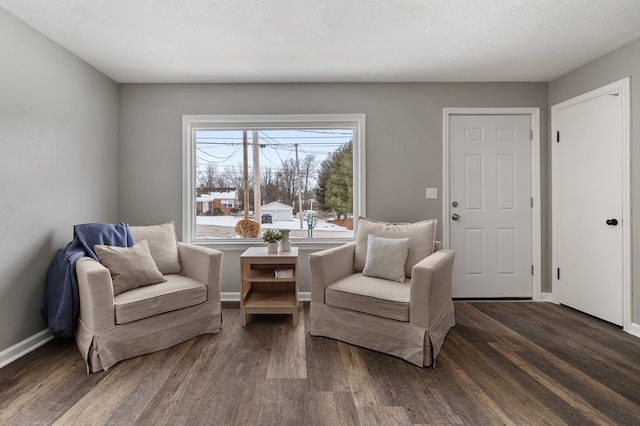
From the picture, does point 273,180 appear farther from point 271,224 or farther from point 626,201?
point 626,201

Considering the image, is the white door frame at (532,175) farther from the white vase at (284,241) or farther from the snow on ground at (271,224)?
the white vase at (284,241)

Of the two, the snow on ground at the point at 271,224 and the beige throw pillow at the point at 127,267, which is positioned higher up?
the snow on ground at the point at 271,224

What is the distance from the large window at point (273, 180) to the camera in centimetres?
346

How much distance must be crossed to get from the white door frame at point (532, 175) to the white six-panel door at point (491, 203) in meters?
0.04

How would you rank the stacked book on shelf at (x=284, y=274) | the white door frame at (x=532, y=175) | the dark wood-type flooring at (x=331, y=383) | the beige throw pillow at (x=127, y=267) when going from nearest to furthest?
1. the dark wood-type flooring at (x=331, y=383)
2. the beige throw pillow at (x=127, y=267)
3. the stacked book on shelf at (x=284, y=274)
4. the white door frame at (x=532, y=175)

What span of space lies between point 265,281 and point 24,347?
1.72m

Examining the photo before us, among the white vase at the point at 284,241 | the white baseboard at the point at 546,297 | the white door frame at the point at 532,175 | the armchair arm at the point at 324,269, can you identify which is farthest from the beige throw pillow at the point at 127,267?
the white baseboard at the point at 546,297

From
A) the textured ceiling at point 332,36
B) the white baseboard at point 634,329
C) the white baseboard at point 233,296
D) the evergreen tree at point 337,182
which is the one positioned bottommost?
the white baseboard at point 634,329

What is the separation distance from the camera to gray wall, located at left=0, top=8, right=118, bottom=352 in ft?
6.98

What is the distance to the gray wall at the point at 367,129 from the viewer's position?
10.9 feet

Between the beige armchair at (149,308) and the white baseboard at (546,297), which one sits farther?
the white baseboard at (546,297)

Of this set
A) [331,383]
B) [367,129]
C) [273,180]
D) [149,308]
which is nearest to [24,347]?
[149,308]

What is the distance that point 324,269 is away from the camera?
8.23ft

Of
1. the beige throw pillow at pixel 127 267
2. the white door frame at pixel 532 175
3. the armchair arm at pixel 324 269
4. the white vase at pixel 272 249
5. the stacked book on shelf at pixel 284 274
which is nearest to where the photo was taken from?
the beige throw pillow at pixel 127 267
